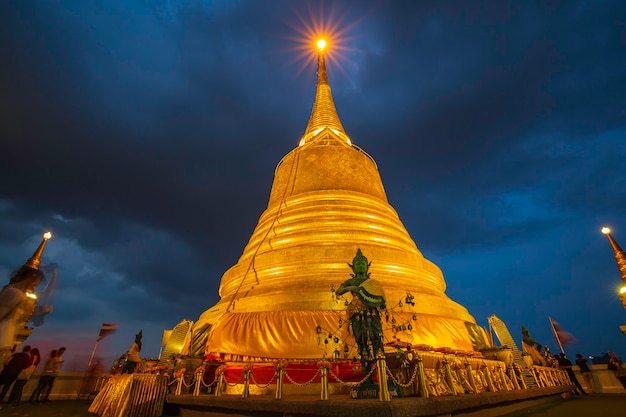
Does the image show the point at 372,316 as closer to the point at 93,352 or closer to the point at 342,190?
the point at 342,190

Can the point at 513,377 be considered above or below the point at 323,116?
below

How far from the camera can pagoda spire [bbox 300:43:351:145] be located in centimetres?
1638

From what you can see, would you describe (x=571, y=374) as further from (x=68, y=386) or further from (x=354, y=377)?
(x=68, y=386)

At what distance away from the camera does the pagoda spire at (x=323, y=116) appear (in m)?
16.4

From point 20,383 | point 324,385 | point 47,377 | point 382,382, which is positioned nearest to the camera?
point 382,382

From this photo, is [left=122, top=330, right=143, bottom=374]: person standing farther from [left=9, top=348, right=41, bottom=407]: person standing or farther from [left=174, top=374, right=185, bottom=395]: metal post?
[left=174, top=374, right=185, bottom=395]: metal post

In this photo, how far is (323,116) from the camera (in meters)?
17.3

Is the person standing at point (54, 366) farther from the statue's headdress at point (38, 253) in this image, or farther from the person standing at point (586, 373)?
the person standing at point (586, 373)

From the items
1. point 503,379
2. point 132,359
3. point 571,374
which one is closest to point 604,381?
point 571,374

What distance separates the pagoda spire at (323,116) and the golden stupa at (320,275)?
2.29 metres

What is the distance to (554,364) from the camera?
1048 cm

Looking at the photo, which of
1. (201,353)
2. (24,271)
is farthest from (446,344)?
(24,271)

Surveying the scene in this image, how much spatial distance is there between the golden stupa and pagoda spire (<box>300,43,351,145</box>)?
90.3 inches

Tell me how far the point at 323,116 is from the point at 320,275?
10862mm
